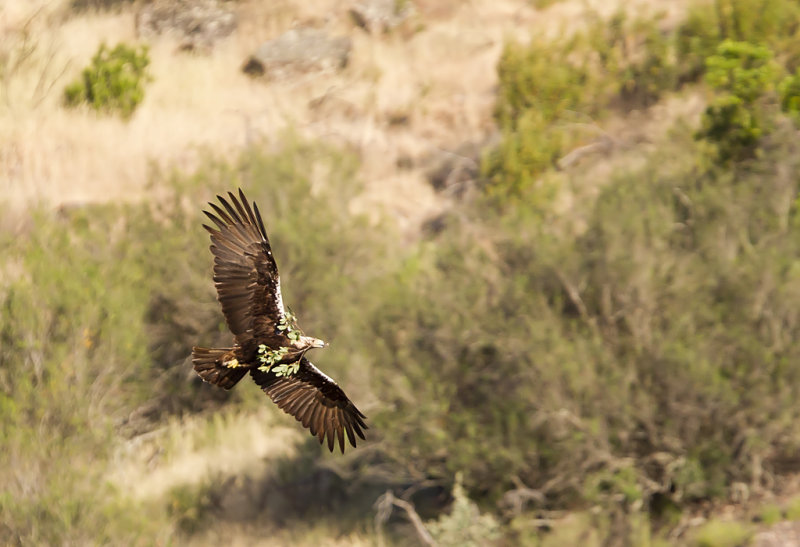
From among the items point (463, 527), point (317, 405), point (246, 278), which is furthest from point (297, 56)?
point (246, 278)

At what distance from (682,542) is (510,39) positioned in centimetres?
1552

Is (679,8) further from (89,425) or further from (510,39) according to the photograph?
(89,425)

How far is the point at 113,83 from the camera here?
2752 centimetres

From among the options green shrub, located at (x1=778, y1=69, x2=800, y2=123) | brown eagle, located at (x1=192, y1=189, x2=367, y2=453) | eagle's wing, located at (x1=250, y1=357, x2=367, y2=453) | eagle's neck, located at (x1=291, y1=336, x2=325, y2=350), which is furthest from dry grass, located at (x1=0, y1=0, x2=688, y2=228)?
eagle's neck, located at (x1=291, y1=336, x2=325, y2=350)

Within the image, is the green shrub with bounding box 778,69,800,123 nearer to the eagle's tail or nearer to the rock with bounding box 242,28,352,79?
the rock with bounding box 242,28,352,79

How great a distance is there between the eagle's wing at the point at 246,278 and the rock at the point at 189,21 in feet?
73.0

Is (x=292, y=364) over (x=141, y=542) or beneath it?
over

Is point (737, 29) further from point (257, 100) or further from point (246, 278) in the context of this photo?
point (246, 278)

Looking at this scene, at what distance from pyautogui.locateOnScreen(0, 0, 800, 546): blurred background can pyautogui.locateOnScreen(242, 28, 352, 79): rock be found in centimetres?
331

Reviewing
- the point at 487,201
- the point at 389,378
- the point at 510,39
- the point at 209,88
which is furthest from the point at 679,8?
the point at 389,378

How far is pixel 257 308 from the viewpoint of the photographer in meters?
9.50

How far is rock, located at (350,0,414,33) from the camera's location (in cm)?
3161

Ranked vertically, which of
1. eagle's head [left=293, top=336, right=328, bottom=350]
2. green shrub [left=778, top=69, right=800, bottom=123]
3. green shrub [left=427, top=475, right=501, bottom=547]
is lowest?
green shrub [left=427, top=475, right=501, bottom=547]

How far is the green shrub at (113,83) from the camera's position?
2744 cm
